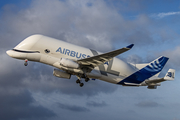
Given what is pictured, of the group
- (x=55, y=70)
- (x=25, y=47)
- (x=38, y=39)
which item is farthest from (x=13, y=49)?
(x=55, y=70)

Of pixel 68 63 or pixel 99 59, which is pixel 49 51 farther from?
pixel 99 59

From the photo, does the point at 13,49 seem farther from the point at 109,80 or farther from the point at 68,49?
the point at 109,80

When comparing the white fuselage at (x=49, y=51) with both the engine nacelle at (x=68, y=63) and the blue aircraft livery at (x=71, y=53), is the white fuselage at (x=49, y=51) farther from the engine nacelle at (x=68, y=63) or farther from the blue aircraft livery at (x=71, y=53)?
the engine nacelle at (x=68, y=63)

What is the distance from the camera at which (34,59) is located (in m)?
41.9

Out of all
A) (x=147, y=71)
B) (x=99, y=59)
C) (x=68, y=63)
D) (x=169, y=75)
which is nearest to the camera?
(x=99, y=59)

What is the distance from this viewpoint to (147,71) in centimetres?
4938

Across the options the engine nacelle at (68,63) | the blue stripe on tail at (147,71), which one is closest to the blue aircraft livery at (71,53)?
the engine nacelle at (68,63)

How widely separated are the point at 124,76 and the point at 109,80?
3327mm

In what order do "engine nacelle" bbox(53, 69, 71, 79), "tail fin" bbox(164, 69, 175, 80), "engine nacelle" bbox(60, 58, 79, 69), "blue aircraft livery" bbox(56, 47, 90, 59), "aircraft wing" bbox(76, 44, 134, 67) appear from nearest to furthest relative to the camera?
1. "aircraft wing" bbox(76, 44, 134, 67)
2. "engine nacelle" bbox(60, 58, 79, 69)
3. "blue aircraft livery" bbox(56, 47, 90, 59)
4. "tail fin" bbox(164, 69, 175, 80)
5. "engine nacelle" bbox(53, 69, 71, 79)

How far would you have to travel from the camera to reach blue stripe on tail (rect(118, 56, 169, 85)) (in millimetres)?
47272

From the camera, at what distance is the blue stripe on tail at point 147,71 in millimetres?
47272

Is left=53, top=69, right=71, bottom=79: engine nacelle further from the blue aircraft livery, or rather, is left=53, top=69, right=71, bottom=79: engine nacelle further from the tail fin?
the tail fin

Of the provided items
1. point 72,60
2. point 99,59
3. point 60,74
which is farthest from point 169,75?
point 60,74

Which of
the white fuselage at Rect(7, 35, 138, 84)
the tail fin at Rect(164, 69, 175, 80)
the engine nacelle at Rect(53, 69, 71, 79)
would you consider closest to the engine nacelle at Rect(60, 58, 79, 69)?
the white fuselage at Rect(7, 35, 138, 84)
